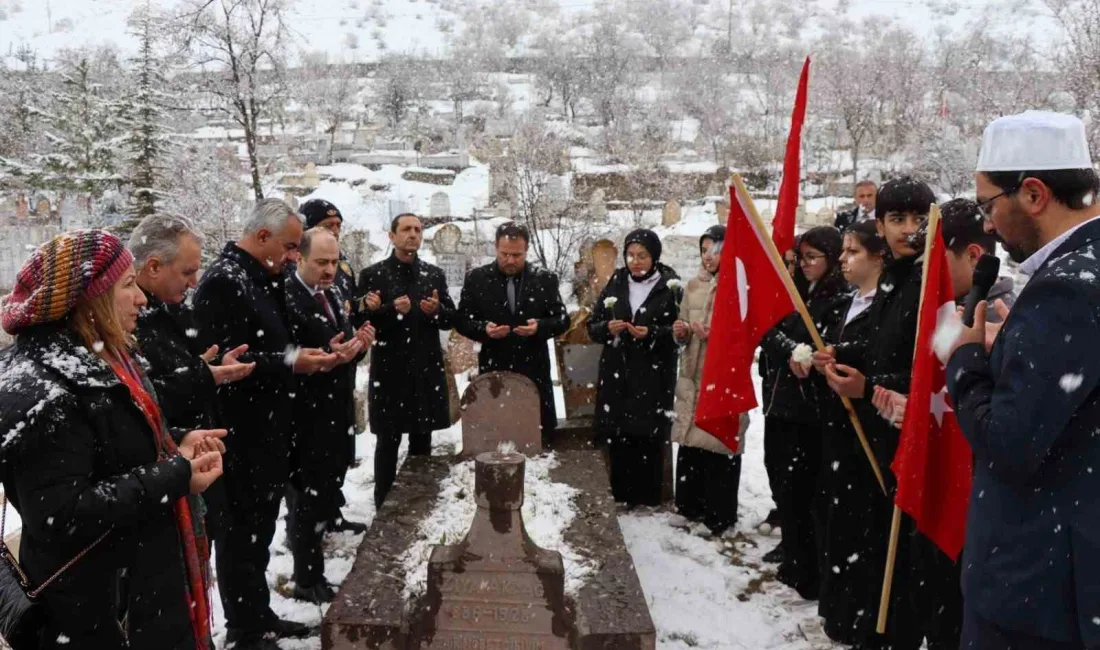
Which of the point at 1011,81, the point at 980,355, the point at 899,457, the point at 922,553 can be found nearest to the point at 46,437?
the point at 980,355

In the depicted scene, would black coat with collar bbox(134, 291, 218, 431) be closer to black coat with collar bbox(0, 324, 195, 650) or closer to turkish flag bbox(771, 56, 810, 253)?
black coat with collar bbox(0, 324, 195, 650)

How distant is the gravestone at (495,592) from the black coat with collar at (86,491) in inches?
44.2

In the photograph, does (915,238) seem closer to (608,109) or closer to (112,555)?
(112,555)

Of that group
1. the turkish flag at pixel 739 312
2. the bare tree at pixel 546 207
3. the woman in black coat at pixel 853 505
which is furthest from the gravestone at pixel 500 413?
the bare tree at pixel 546 207

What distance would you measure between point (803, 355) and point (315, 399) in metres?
2.51

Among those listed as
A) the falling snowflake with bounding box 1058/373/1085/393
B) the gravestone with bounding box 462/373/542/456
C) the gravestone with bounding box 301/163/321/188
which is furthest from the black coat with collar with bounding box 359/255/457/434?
the gravestone with bounding box 301/163/321/188

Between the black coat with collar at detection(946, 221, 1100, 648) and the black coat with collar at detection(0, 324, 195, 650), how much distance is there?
211 cm

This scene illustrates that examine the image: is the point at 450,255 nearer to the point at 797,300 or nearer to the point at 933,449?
the point at 797,300

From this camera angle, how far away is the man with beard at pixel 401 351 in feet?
16.5

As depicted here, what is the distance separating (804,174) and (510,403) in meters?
27.9

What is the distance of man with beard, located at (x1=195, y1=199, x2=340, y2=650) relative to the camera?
11.2 feet

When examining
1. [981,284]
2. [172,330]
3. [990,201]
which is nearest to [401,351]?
[172,330]

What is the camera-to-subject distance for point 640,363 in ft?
17.5

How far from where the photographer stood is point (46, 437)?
1827 mm
